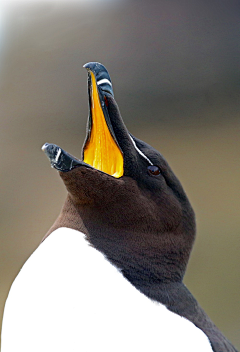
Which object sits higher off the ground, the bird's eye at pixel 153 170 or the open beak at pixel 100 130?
the open beak at pixel 100 130

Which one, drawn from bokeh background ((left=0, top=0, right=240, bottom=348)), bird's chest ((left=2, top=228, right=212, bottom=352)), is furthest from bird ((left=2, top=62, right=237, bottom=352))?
bokeh background ((left=0, top=0, right=240, bottom=348))

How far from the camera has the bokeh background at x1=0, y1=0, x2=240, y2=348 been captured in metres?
4.50

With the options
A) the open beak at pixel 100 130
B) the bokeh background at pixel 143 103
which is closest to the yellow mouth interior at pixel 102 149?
the open beak at pixel 100 130

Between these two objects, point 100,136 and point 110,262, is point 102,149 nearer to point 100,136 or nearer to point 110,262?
point 100,136

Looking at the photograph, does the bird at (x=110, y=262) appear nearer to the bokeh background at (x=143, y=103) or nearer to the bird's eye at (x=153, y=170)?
the bird's eye at (x=153, y=170)

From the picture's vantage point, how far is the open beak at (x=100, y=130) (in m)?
1.23

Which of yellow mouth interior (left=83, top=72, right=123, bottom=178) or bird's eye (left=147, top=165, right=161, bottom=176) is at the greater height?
yellow mouth interior (left=83, top=72, right=123, bottom=178)

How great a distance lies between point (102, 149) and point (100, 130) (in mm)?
57

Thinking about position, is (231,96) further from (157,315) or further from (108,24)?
(157,315)

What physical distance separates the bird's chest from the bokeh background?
3.27 meters

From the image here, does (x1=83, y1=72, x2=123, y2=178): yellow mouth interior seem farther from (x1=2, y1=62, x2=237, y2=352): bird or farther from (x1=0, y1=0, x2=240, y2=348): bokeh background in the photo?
(x1=0, y1=0, x2=240, y2=348): bokeh background

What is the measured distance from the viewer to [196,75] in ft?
16.0

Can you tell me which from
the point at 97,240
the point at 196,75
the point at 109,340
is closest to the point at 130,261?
the point at 97,240

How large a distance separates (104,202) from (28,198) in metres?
3.36
